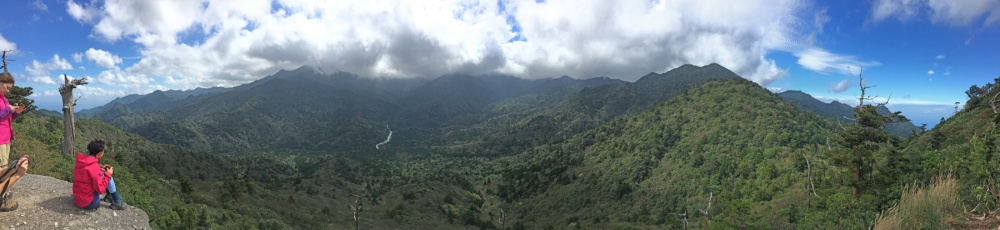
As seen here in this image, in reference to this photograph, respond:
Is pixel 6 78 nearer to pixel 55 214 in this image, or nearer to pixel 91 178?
pixel 91 178

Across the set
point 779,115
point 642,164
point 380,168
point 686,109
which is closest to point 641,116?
point 686,109

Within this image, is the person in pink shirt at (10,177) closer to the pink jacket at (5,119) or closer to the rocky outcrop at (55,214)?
the rocky outcrop at (55,214)

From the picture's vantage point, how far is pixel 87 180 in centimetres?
929

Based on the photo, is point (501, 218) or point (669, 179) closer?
point (669, 179)

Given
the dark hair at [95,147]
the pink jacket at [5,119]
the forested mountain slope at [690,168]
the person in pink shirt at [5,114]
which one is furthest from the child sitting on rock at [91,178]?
the forested mountain slope at [690,168]

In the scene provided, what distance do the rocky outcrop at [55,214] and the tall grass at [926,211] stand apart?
Answer: 16332mm

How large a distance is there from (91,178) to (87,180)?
0.51 ft

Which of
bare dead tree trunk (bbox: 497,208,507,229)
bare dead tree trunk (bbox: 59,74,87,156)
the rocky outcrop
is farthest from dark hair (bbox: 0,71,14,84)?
bare dead tree trunk (bbox: 497,208,507,229)

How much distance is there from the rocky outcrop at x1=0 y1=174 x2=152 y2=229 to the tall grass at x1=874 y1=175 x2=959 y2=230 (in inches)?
643

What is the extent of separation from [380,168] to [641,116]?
304ft

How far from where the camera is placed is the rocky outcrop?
9156 mm

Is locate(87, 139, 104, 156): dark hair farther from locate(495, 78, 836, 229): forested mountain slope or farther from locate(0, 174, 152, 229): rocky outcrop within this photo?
locate(495, 78, 836, 229): forested mountain slope

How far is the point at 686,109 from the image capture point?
8900 cm

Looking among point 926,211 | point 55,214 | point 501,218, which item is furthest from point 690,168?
point 55,214
